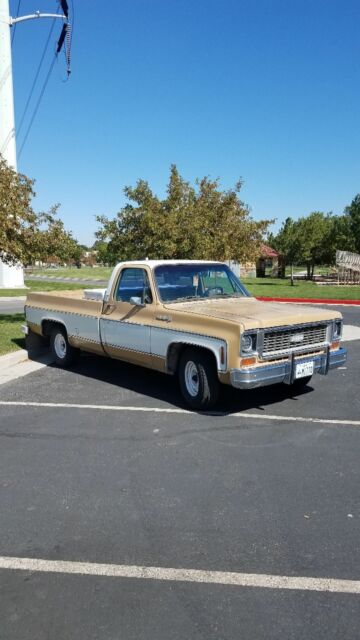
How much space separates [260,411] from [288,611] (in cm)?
351

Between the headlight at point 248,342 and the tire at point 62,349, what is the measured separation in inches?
152

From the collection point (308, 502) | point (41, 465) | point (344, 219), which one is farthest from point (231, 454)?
point (344, 219)

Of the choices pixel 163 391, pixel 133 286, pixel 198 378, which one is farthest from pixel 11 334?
pixel 198 378

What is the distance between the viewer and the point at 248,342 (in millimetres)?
5598

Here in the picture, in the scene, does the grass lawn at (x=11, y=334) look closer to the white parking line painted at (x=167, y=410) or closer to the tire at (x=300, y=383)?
Answer: the white parking line painted at (x=167, y=410)

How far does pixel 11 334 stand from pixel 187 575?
9693 mm

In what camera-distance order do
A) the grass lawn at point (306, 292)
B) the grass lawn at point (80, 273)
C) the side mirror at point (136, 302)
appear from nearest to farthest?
the side mirror at point (136, 302) → the grass lawn at point (306, 292) → the grass lawn at point (80, 273)

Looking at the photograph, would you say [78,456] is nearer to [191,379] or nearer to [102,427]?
[102,427]

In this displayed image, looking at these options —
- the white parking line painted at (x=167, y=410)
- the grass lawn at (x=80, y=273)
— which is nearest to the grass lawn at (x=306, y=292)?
the white parking line painted at (x=167, y=410)

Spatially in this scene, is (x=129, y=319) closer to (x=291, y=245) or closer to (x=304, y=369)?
(x=304, y=369)

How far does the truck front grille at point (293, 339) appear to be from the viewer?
581cm

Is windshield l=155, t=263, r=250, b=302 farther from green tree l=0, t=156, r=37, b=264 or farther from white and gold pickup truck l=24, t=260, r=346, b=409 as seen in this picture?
green tree l=0, t=156, r=37, b=264

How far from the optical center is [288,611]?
8.82ft

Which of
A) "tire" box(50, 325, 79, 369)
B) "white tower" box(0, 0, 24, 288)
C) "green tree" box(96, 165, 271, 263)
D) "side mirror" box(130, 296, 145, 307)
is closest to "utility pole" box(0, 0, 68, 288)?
"white tower" box(0, 0, 24, 288)
